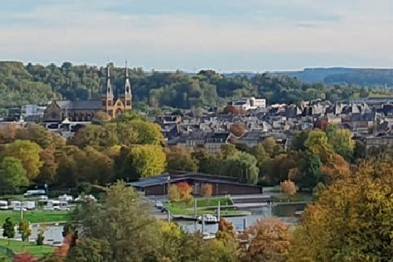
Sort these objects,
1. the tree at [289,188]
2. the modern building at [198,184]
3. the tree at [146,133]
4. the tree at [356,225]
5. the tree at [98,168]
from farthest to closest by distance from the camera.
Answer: the tree at [146,133] < the tree at [98,168] < the modern building at [198,184] < the tree at [289,188] < the tree at [356,225]

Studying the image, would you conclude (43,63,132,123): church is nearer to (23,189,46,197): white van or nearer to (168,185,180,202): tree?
(23,189,46,197): white van

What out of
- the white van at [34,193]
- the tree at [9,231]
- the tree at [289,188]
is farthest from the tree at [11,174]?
the tree at [9,231]

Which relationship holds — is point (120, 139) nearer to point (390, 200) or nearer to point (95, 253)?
point (95, 253)

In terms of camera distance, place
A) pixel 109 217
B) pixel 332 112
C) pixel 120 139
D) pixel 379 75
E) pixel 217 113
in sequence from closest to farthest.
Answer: pixel 109 217 < pixel 120 139 < pixel 332 112 < pixel 217 113 < pixel 379 75

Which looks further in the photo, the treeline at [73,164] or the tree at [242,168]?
the tree at [242,168]

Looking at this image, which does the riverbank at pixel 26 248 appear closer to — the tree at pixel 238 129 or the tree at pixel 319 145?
the tree at pixel 319 145

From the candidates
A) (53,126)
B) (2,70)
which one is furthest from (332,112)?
(2,70)

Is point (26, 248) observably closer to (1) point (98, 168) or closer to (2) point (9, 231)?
(2) point (9, 231)
